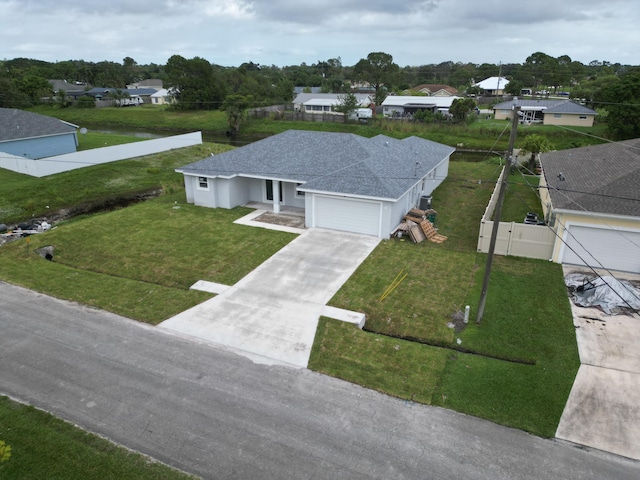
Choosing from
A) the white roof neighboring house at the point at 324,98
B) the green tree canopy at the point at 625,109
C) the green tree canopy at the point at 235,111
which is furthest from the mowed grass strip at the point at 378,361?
the white roof neighboring house at the point at 324,98

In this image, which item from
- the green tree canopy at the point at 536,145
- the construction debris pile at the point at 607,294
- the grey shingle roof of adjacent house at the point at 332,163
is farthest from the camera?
the green tree canopy at the point at 536,145

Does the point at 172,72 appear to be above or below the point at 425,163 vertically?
above

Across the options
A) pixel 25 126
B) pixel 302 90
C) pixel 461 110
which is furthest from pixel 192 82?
pixel 461 110

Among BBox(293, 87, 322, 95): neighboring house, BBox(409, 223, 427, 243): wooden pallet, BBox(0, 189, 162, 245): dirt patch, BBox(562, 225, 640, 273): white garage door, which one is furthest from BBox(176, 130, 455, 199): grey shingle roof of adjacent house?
BBox(293, 87, 322, 95): neighboring house

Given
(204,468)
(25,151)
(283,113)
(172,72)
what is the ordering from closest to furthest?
(204,468)
(25,151)
(283,113)
(172,72)

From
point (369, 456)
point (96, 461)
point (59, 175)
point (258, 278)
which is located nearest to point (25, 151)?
point (59, 175)

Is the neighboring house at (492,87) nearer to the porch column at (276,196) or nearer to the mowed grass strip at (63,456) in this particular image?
the porch column at (276,196)

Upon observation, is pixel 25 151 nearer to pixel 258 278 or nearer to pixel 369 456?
pixel 258 278
